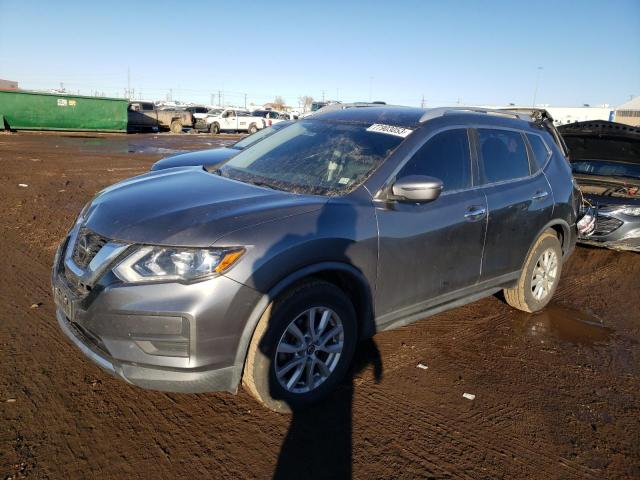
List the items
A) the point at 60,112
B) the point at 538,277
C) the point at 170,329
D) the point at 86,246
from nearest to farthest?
the point at 170,329, the point at 86,246, the point at 538,277, the point at 60,112

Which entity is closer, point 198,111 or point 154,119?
point 154,119

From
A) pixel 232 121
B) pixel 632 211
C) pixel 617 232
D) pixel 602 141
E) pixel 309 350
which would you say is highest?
pixel 232 121

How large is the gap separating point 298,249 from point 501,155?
2.38m

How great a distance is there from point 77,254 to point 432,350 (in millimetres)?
2673

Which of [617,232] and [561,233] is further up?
[561,233]

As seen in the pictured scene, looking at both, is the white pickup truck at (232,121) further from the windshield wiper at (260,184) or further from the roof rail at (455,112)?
the windshield wiper at (260,184)

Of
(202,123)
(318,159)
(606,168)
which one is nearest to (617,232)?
(606,168)

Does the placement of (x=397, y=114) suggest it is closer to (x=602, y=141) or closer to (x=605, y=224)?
(x=605, y=224)

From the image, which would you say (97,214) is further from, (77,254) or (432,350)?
(432,350)

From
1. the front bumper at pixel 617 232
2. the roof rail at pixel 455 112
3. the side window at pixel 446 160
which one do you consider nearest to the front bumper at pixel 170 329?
the side window at pixel 446 160

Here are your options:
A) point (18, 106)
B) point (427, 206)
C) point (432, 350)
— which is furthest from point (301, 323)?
point (18, 106)

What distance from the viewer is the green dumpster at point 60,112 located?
24047mm

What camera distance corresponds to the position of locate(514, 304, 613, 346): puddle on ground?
4348 millimetres

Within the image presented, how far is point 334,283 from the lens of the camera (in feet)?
10.2
